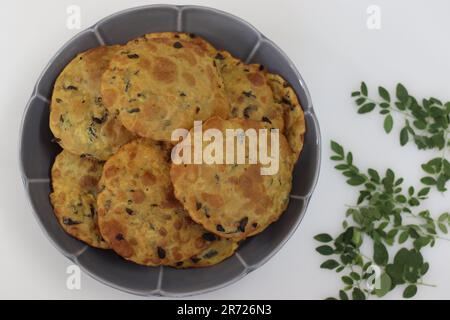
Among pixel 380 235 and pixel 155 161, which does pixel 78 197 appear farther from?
pixel 380 235

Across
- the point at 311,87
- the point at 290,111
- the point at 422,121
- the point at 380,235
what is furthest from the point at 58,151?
the point at 422,121

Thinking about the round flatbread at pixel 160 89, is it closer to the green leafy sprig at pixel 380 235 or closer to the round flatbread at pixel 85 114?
the round flatbread at pixel 85 114

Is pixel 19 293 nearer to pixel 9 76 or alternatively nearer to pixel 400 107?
pixel 9 76

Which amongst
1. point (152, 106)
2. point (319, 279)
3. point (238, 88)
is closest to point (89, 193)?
point (152, 106)

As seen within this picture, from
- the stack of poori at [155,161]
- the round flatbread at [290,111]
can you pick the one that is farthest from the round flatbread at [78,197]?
the round flatbread at [290,111]

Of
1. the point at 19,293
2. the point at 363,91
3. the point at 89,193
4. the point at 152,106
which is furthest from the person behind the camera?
the point at 363,91
